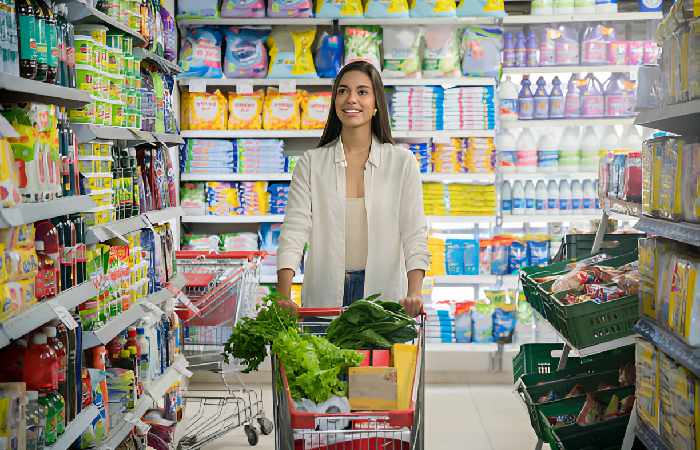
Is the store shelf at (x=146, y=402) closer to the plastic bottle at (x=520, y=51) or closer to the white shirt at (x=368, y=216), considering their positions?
the white shirt at (x=368, y=216)

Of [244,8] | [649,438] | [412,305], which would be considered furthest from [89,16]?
[244,8]

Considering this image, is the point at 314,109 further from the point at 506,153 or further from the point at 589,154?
the point at 589,154

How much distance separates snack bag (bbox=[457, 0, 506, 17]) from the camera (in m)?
6.71

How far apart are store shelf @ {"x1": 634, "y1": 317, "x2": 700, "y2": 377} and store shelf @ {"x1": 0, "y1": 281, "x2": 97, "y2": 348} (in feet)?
6.04

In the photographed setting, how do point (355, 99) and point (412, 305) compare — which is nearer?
point (412, 305)

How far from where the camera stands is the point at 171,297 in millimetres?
4379

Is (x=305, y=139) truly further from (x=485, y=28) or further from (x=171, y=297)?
(x=171, y=297)

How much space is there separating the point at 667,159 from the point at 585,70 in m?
3.92

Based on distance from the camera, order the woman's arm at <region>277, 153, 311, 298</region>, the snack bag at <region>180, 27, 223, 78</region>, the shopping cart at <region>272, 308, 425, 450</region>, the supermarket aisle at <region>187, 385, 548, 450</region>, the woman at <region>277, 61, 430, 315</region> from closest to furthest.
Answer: the shopping cart at <region>272, 308, 425, 450</region> < the woman's arm at <region>277, 153, 311, 298</region> < the woman at <region>277, 61, 430, 315</region> < the supermarket aisle at <region>187, 385, 548, 450</region> < the snack bag at <region>180, 27, 223, 78</region>

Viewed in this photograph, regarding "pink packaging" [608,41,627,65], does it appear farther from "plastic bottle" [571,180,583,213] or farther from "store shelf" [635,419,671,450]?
"store shelf" [635,419,671,450]

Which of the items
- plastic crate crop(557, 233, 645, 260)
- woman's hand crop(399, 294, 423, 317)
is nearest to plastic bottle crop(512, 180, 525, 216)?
plastic crate crop(557, 233, 645, 260)

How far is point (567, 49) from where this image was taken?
683cm

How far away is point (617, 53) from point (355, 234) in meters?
3.84

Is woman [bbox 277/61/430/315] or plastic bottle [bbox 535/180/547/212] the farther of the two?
plastic bottle [bbox 535/180/547/212]
